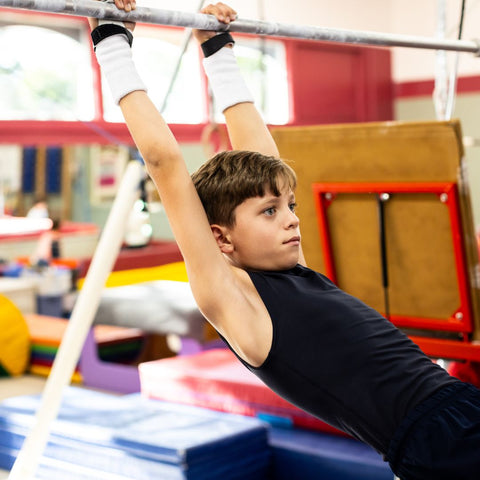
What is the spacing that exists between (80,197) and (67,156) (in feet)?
1.34

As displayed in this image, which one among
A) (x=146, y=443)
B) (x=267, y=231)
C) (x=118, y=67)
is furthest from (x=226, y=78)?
(x=146, y=443)

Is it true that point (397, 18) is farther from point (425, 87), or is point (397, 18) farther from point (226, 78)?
point (226, 78)

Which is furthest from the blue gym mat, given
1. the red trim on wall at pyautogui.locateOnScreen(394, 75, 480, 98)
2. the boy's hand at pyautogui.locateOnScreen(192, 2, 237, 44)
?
the red trim on wall at pyautogui.locateOnScreen(394, 75, 480, 98)

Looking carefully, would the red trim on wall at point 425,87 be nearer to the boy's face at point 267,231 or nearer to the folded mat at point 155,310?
the folded mat at point 155,310

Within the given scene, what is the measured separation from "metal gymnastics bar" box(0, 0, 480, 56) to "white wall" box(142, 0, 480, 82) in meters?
3.77

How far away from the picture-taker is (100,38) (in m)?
1.52

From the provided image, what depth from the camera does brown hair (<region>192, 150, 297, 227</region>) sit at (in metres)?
A: 1.44

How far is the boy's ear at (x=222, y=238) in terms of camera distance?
148 centimetres

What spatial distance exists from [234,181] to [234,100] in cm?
35

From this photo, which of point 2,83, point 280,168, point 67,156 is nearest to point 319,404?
point 280,168

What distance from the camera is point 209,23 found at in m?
1.67

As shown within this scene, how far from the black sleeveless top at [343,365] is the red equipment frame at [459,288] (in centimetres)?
97

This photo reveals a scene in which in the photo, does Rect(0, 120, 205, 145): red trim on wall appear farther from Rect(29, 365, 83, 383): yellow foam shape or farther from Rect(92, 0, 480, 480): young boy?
Rect(92, 0, 480, 480): young boy

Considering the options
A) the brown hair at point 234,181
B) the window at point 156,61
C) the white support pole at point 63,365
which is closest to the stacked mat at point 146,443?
the white support pole at point 63,365
